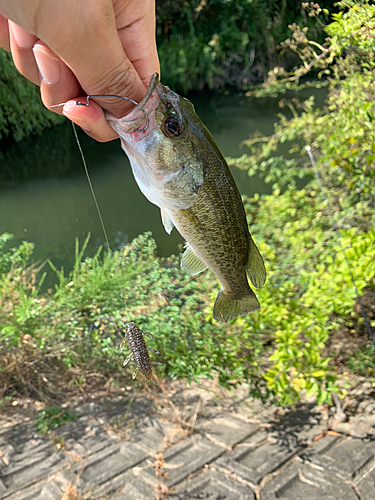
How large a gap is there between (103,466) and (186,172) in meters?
2.42

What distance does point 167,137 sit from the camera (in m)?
0.86

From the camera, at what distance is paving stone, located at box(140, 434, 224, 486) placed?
262 centimetres

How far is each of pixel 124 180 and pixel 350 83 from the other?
604 cm

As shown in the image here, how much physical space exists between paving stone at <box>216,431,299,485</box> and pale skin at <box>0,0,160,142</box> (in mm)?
2286

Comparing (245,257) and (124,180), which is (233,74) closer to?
(124,180)

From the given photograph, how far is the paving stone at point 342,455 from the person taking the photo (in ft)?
8.34

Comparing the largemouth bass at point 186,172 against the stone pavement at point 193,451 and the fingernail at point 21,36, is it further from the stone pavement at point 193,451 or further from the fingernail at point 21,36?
the stone pavement at point 193,451

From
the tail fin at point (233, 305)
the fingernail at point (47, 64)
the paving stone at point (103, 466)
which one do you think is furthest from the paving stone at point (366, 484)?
the fingernail at point (47, 64)

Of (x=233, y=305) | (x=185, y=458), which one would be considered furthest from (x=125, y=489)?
(x=233, y=305)

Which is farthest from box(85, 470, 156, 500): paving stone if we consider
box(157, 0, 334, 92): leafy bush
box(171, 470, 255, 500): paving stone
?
box(157, 0, 334, 92): leafy bush

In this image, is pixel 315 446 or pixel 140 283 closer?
pixel 315 446

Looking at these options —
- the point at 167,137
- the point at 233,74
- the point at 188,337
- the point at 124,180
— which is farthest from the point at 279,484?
the point at 233,74

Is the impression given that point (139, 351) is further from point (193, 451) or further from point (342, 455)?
point (342, 455)

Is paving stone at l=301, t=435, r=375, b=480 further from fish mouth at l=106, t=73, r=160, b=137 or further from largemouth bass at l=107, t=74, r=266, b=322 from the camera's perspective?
fish mouth at l=106, t=73, r=160, b=137
